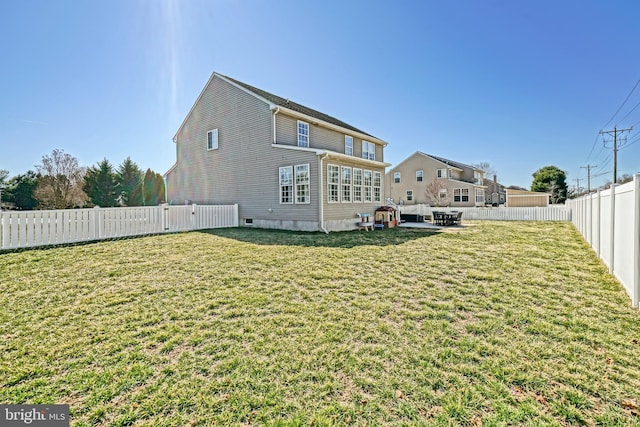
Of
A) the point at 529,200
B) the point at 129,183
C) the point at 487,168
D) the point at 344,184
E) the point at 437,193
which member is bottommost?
the point at 344,184

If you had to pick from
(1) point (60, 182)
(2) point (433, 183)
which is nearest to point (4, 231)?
(1) point (60, 182)

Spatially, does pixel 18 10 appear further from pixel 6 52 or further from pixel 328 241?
pixel 328 241

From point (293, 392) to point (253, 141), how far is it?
44.5 feet

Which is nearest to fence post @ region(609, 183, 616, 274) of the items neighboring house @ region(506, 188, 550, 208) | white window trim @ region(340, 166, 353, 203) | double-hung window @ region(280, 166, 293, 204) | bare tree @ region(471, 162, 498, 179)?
white window trim @ region(340, 166, 353, 203)

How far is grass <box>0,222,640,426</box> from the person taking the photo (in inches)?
80.4

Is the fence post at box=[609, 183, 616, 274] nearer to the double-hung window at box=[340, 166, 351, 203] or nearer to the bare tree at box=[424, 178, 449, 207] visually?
the double-hung window at box=[340, 166, 351, 203]

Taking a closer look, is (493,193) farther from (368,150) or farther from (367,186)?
(367,186)

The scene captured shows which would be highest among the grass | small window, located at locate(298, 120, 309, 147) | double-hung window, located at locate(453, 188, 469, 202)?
small window, located at locate(298, 120, 309, 147)

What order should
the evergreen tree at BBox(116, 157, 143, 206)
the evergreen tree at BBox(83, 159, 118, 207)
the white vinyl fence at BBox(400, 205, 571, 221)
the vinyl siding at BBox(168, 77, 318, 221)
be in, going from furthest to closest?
the evergreen tree at BBox(116, 157, 143, 206) → the evergreen tree at BBox(83, 159, 118, 207) → the white vinyl fence at BBox(400, 205, 571, 221) → the vinyl siding at BBox(168, 77, 318, 221)

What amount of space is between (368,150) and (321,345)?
17788 mm

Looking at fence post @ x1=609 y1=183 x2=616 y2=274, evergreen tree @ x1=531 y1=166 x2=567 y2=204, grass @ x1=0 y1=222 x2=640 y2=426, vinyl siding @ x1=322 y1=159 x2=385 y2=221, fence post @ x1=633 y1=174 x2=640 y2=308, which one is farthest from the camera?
evergreen tree @ x1=531 y1=166 x2=567 y2=204

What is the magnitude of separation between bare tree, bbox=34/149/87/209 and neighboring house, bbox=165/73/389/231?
18.7 meters

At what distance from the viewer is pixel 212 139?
1639 centimetres

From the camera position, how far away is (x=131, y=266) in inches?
245
